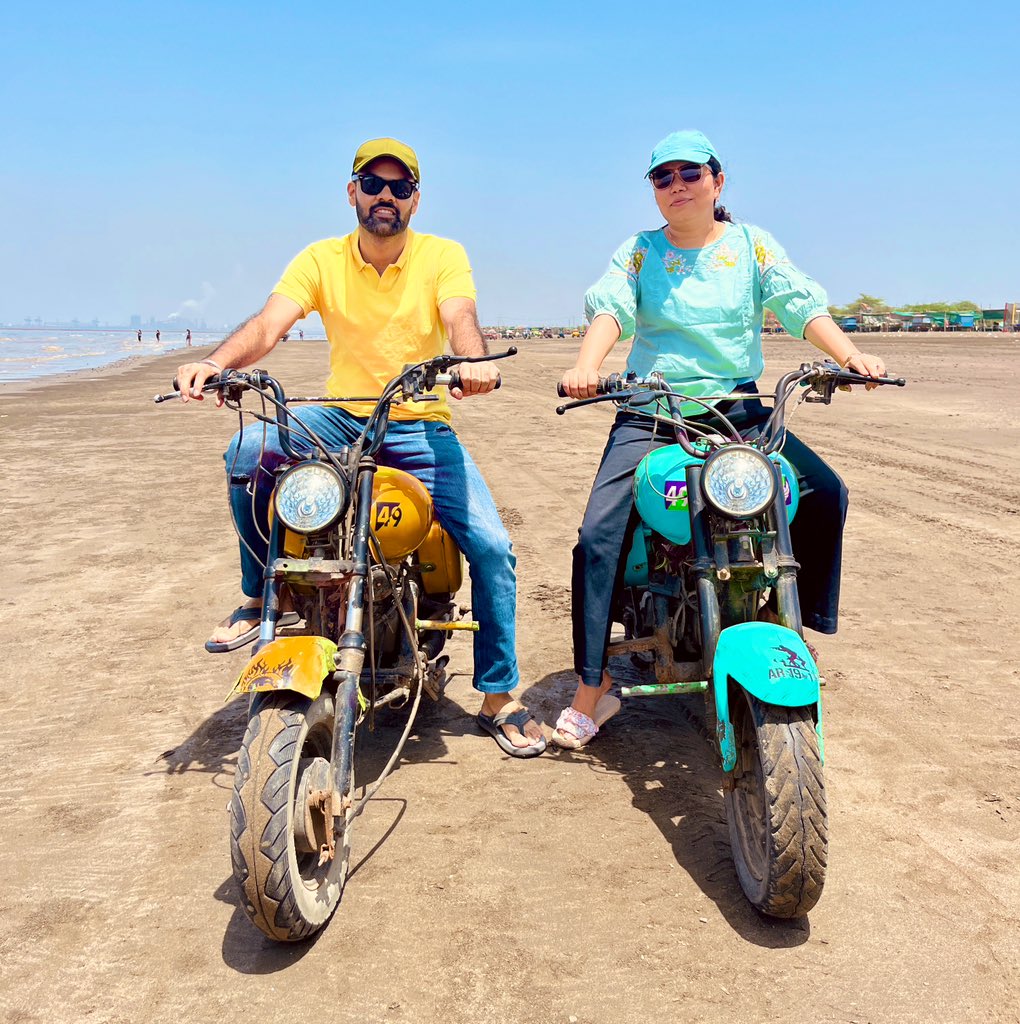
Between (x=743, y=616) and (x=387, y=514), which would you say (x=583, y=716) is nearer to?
(x=743, y=616)

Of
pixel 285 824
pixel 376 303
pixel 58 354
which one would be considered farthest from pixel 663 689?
pixel 58 354

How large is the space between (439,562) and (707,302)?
145cm

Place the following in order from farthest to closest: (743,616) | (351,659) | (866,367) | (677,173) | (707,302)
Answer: (707,302) < (677,173) < (866,367) < (743,616) < (351,659)

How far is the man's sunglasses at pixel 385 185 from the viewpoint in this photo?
3.78m

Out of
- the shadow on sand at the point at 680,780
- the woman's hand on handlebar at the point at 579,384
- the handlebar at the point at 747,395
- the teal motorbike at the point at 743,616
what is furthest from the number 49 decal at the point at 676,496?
the shadow on sand at the point at 680,780

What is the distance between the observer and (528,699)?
440cm

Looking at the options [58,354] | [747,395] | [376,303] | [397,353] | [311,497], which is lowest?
[58,354]

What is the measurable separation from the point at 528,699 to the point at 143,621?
2347 millimetres

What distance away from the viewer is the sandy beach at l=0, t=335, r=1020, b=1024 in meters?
2.42

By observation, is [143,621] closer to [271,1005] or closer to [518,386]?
[271,1005]

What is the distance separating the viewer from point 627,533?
363 cm

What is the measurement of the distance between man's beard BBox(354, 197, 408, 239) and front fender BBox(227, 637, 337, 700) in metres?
1.82

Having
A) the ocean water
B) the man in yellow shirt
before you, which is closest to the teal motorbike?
the man in yellow shirt

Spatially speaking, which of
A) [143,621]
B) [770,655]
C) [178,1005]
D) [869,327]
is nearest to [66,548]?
[143,621]
